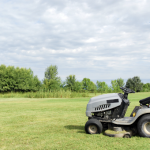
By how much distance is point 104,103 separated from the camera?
607cm

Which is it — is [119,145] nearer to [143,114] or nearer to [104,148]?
[104,148]

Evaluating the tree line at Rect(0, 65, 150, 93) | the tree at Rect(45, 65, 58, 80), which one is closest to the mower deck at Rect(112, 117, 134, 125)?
the tree line at Rect(0, 65, 150, 93)

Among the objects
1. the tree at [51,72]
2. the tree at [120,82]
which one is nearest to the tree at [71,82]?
the tree at [51,72]

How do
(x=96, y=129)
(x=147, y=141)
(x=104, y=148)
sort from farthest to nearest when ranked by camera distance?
1. (x=96, y=129)
2. (x=147, y=141)
3. (x=104, y=148)

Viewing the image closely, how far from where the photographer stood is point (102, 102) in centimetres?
611

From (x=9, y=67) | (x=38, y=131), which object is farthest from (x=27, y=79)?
(x=38, y=131)

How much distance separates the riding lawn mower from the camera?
557 cm

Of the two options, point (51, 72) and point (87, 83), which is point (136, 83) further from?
point (51, 72)

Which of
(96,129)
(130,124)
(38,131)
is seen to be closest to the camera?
(130,124)

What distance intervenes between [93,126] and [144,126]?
1567 millimetres

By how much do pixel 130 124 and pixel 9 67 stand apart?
169 feet

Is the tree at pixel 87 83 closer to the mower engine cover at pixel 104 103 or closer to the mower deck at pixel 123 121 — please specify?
the mower engine cover at pixel 104 103

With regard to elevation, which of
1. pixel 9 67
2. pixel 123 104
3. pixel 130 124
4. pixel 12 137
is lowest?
pixel 12 137

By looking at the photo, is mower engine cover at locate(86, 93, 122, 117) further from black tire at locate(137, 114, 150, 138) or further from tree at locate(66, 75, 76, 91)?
tree at locate(66, 75, 76, 91)
